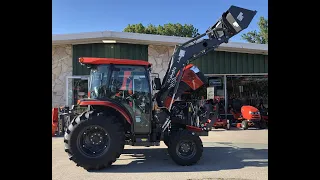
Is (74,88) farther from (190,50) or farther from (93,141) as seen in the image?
(93,141)

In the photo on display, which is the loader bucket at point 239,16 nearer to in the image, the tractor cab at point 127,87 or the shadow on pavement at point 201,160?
the tractor cab at point 127,87

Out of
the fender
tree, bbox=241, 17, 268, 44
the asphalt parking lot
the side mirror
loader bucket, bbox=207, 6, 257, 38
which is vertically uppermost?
tree, bbox=241, 17, 268, 44

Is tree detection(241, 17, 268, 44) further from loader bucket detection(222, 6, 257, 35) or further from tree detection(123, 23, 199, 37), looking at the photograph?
loader bucket detection(222, 6, 257, 35)

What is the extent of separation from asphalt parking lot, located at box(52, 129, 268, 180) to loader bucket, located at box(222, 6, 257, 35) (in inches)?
133

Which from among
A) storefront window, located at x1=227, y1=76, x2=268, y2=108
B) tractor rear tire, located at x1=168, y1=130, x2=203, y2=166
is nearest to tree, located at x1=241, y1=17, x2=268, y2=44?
storefront window, located at x1=227, y1=76, x2=268, y2=108

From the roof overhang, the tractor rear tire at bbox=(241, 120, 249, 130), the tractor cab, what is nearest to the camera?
the tractor cab

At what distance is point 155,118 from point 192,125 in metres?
1.20

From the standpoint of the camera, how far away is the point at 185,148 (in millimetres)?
7133

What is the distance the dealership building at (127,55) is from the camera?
14491 mm

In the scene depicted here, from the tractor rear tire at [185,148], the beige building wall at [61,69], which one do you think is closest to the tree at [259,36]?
the beige building wall at [61,69]

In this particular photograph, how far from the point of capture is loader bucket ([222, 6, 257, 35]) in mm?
7473

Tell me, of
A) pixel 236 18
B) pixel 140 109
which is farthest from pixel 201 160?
pixel 236 18
